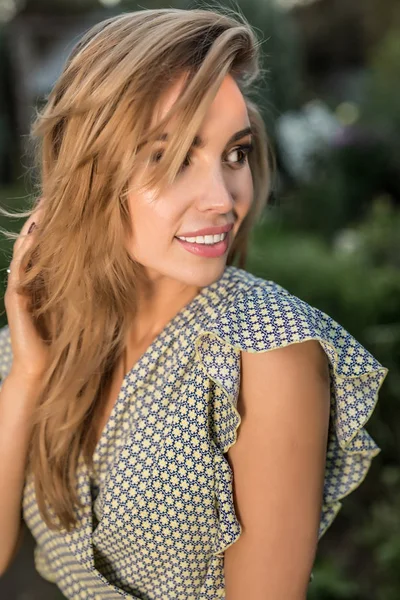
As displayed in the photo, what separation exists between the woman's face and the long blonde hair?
4 centimetres

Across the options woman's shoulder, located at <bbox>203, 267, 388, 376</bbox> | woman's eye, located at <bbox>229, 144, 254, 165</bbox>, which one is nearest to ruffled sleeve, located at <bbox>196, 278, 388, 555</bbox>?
woman's shoulder, located at <bbox>203, 267, 388, 376</bbox>

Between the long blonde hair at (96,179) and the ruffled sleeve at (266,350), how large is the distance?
0.34 metres

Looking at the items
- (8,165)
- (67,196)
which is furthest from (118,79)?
(8,165)

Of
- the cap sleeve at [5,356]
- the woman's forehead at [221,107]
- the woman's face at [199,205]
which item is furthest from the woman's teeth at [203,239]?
the cap sleeve at [5,356]

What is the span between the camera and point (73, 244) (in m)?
1.90

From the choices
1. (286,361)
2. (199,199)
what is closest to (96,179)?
(199,199)

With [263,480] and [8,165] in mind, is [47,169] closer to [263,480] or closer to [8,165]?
[263,480]

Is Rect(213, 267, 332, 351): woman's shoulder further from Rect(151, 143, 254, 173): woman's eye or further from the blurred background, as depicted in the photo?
the blurred background

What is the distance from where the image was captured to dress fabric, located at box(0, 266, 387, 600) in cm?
168

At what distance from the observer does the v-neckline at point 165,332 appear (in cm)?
188

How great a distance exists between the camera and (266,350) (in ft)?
5.30

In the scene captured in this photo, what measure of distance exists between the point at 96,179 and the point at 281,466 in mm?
772

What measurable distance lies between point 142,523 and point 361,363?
0.62 metres

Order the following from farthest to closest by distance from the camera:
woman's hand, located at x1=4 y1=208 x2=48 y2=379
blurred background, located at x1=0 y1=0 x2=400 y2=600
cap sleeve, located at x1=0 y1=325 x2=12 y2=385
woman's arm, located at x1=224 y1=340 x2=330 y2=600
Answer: blurred background, located at x1=0 y1=0 x2=400 y2=600 < cap sleeve, located at x1=0 y1=325 x2=12 y2=385 < woman's hand, located at x1=4 y1=208 x2=48 y2=379 < woman's arm, located at x1=224 y1=340 x2=330 y2=600
